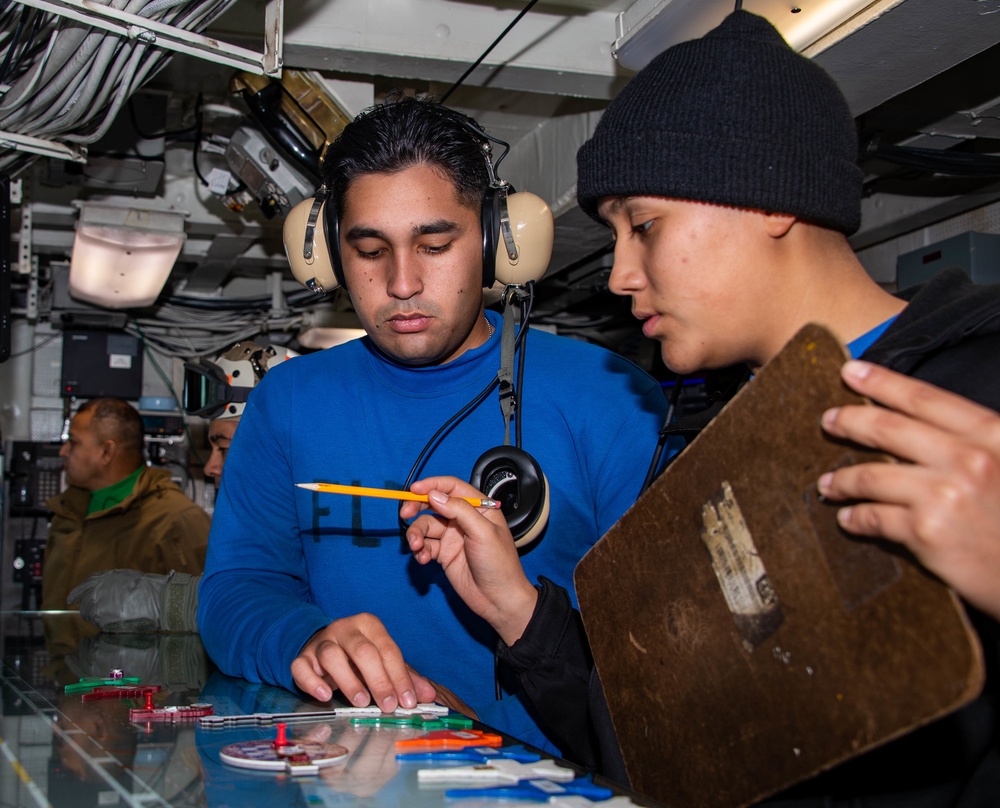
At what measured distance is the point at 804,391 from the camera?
0.70 meters

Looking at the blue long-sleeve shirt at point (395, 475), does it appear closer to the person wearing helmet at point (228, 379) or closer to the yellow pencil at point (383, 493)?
the yellow pencil at point (383, 493)

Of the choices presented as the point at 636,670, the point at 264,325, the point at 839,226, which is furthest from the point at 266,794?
the point at 264,325

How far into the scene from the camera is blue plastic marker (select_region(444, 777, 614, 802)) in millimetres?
708

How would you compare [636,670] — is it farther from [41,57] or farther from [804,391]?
[41,57]

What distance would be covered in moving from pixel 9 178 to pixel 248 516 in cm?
192

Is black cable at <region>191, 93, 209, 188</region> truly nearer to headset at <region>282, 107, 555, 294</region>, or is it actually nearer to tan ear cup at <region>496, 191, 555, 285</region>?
headset at <region>282, 107, 555, 294</region>

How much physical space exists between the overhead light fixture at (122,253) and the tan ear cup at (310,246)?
2723 mm

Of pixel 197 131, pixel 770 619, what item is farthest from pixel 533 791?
pixel 197 131

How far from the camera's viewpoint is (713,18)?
79.5 inches

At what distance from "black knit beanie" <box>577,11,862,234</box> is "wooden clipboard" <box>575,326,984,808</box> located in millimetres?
338

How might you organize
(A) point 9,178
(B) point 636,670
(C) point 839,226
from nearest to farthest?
(B) point 636,670 < (C) point 839,226 < (A) point 9,178

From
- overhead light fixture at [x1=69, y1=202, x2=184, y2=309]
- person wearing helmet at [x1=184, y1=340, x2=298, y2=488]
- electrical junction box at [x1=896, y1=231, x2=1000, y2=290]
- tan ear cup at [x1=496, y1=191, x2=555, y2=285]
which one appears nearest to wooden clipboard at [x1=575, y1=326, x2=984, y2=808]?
tan ear cup at [x1=496, y1=191, x2=555, y2=285]

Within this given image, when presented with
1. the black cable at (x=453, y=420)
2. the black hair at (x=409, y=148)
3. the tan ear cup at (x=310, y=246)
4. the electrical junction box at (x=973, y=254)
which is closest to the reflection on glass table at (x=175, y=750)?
the black cable at (x=453, y=420)

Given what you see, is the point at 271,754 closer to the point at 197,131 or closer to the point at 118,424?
the point at 197,131
